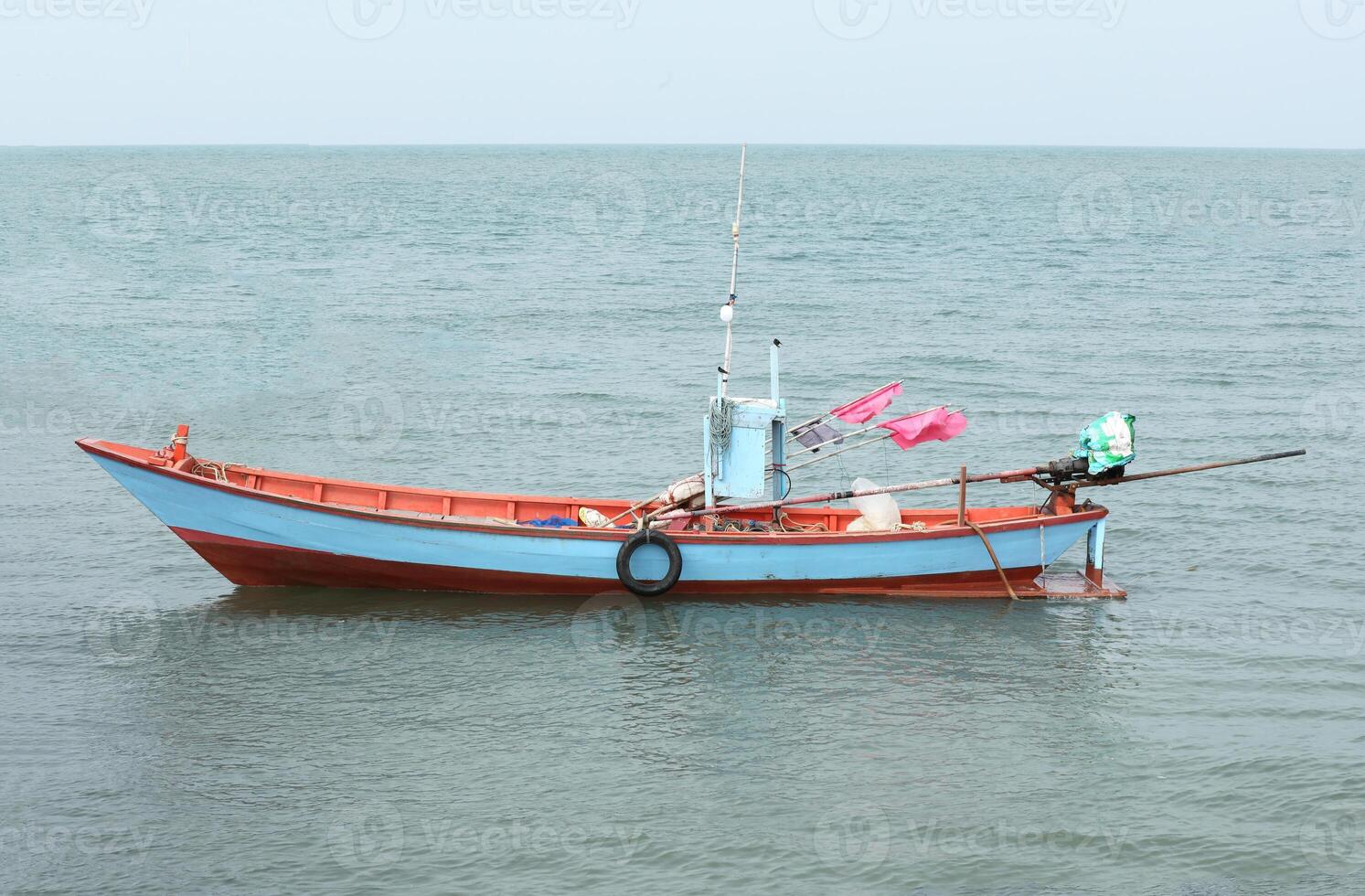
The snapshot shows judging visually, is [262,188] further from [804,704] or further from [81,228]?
[804,704]

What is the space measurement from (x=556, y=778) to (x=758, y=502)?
5650mm

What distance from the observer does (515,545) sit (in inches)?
679

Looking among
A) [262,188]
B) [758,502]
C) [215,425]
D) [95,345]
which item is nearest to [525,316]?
[95,345]

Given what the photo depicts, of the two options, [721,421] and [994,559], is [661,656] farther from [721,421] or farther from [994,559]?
[994,559]

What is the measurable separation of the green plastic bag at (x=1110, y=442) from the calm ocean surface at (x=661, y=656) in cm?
215

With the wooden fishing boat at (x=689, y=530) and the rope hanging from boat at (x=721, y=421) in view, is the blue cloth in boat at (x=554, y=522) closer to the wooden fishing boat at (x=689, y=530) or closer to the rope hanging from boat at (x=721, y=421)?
the wooden fishing boat at (x=689, y=530)

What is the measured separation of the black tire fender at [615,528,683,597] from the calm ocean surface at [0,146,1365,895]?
0.40 m

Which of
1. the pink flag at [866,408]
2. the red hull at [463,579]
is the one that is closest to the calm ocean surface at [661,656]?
the red hull at [463,579]

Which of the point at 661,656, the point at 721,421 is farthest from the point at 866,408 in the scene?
the point at 661,656

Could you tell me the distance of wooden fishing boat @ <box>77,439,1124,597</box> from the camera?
1716cm

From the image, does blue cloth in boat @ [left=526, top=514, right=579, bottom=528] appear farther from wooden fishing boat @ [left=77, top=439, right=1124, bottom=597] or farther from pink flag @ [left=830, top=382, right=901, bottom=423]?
pink flag @ [left=830, top=382, right=901, bottom=423]

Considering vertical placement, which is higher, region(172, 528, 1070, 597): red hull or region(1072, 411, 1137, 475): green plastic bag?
region(1072, 411, 1137, 475): green plastic bag

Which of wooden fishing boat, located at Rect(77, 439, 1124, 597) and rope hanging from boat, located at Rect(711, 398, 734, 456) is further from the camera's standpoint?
wooden fishing boat, located at Rect(77, 439, 1124, 597)

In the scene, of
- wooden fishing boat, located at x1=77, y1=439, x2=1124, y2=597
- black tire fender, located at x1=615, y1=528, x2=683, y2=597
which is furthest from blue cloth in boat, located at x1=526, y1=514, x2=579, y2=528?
black tire fender, located at x1=615, y1=528, x2=683, y2=597
